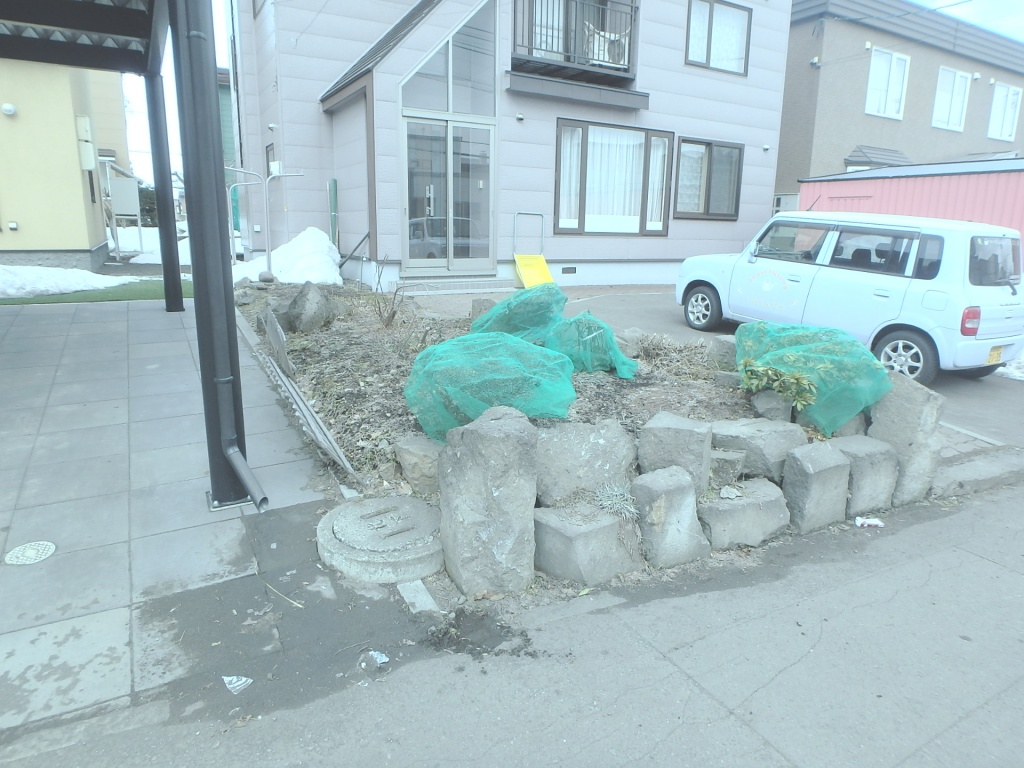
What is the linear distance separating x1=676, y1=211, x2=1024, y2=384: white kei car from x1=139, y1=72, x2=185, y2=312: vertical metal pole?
24.1 ft

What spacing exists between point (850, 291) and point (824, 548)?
4.37m

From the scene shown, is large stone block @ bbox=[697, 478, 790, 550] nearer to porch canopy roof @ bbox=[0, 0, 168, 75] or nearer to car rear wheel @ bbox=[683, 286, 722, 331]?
car rear wheel @ bbox=[683, 286, 722, 331]

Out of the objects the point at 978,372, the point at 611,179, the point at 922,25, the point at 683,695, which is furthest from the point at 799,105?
the point at 683,695

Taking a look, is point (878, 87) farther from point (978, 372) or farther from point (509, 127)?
point (978, 372)

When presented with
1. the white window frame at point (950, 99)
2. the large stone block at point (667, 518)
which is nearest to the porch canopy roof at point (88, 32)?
the large stone block at point (667, 518)

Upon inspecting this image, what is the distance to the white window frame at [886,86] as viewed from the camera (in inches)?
725

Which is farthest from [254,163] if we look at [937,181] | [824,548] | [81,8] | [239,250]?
[824,548]

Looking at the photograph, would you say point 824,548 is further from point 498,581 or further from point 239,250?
point 239,250

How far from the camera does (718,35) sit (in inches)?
572

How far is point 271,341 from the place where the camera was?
688cm

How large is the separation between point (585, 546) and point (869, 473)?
7.25 feet

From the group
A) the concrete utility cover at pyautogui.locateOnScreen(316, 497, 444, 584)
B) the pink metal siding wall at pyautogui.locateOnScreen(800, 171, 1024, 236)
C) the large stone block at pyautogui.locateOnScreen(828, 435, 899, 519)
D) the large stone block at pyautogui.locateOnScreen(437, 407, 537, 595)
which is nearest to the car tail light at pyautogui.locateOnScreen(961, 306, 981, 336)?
the large stone block at pyautogui.locateOnScreen(828, 435, 899, 519)

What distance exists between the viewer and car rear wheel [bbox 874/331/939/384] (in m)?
6.82

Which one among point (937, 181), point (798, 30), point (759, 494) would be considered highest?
point (798, 30)
